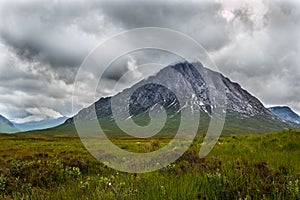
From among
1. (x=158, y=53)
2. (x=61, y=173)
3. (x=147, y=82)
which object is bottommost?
(x=61, y=173)

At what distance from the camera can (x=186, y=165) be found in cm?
732

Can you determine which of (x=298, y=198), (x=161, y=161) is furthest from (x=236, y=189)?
(x=161, y=161)

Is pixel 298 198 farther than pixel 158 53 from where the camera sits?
No

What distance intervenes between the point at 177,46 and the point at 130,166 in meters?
3.89

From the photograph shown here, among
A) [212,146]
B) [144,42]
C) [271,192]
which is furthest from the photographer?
[212,146]

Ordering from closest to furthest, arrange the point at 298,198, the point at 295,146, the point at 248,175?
the point at 298,198
the point at 248,175
the point at 295,146

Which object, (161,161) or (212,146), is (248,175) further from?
(212,146)

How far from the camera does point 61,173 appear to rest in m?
8.19

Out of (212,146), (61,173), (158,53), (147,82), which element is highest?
(158,53)

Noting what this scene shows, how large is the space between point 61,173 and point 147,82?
12.5 ft

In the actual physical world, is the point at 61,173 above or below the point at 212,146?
below

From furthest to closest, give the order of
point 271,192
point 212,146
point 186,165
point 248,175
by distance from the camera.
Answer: point 212,146 < point 186,165 < point 248,175 < point 271,192

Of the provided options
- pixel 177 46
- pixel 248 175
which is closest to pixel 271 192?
pixel 248 175

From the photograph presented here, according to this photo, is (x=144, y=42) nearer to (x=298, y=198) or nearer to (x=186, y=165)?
(x=186, y=165)
